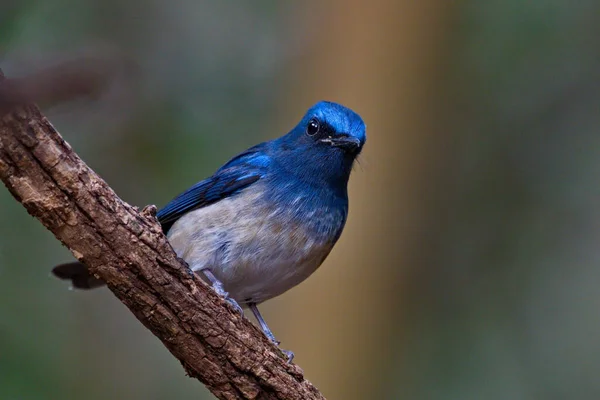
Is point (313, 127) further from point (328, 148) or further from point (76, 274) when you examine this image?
point (76, 274)

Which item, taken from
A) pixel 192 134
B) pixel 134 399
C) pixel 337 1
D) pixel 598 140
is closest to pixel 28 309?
pixel 134 399

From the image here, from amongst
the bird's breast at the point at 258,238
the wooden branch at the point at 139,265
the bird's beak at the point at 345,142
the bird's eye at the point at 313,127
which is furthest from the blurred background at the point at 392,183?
the wooden branch at the point at 139,265

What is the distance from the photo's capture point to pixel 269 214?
4477mm

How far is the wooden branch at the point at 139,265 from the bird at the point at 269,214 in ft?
2.53

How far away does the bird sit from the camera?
4387 mm

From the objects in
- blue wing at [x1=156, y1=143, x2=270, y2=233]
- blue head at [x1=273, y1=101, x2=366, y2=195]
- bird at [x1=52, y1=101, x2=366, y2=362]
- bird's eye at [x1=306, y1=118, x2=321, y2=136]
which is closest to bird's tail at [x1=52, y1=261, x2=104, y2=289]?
bird at [x1=52, y1=101, x2=366, y2=362]

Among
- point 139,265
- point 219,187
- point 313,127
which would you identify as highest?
point 313,127

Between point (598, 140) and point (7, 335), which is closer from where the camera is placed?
point (7, 335)

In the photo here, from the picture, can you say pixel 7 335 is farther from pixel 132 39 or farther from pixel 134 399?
pixel 132 39

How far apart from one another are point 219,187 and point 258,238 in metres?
0.54

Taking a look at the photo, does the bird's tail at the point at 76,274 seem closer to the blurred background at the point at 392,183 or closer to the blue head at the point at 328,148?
the blue head at the point at 328,148

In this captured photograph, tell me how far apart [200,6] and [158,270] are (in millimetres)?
5815

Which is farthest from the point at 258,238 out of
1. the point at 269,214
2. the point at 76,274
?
the point at 76,274

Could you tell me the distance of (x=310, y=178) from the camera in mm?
4766
